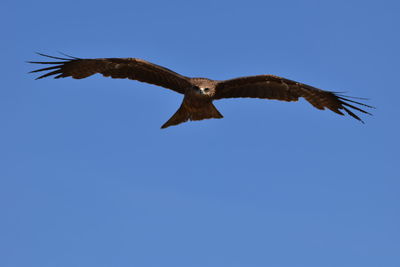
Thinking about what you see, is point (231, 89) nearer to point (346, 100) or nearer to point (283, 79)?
point (283, 79)

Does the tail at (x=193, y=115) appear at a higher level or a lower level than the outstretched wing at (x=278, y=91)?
lower

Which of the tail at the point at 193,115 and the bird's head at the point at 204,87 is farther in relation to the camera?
the tail at the point at 193,115

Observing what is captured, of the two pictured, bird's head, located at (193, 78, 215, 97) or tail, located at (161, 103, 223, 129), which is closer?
bird's head, located at (193, 78, 215, 97)

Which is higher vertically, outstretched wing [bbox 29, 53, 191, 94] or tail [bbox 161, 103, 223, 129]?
outstretched wing [bbox 29, 53, 191, 94]

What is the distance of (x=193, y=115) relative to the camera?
9922 millimetres

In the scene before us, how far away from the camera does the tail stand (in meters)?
9.88

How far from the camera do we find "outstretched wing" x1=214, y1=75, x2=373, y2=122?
10172 millimetres

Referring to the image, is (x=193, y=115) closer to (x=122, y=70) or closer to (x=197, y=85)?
(x=197, y=85)

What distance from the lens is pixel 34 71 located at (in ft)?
31.2

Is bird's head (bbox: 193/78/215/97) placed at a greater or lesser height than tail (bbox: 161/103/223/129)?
greater

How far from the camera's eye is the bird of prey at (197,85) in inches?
387

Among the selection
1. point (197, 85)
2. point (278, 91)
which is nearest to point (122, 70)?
point (197, 85)

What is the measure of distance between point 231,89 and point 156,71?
61.4 inches

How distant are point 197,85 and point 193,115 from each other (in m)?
0.63
